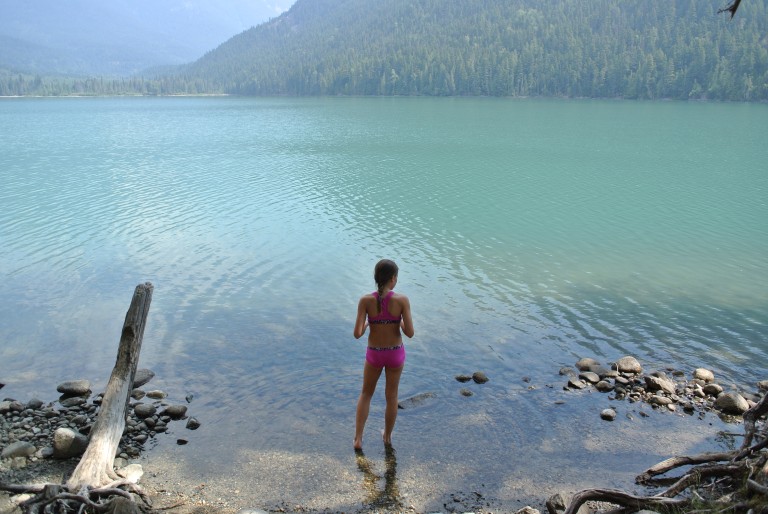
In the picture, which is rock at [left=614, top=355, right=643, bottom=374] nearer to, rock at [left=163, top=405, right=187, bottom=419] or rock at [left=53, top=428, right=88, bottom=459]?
rock at [left=163, top=405, right=187, bottom=419]

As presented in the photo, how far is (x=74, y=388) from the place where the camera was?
10930 millimetres

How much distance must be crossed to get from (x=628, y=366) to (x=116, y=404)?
29.7 ft

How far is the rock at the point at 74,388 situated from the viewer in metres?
10.9

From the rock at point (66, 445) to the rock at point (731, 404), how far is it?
33.1 ft

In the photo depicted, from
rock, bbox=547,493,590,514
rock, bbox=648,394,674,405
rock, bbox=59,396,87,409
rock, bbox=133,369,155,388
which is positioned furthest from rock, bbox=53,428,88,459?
rock, bbox=648,394,674,405

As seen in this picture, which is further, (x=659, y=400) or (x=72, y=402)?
(x=659, y=400)

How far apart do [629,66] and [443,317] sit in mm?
185067

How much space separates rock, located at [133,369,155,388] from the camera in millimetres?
11359

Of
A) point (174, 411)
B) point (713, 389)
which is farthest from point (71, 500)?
point (713, 389)

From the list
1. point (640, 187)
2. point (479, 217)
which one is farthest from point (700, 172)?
point (479, 217)

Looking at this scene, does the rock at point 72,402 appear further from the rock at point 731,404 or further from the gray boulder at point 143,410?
the rock at point 731,404

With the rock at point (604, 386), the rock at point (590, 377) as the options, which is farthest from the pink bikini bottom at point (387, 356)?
the rock at point (590, 377)

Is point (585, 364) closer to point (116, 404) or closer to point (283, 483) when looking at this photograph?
point (283, 483)

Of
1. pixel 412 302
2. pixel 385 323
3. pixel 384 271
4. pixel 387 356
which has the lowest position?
pixel 412 302
